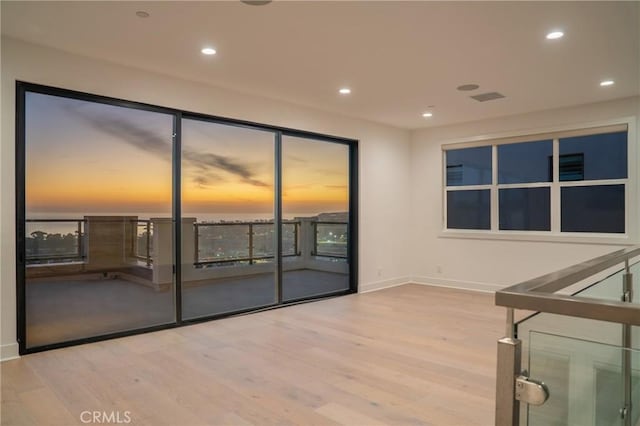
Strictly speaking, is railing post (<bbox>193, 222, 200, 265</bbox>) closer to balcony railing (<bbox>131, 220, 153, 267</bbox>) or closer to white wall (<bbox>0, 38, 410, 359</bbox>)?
balcony railing (<bbox>131, 220, 153, 267</bbox>)

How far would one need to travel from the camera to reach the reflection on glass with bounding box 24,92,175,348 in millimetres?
3779

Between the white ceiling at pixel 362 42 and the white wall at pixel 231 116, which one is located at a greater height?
the white ceiling at pixel 362 42

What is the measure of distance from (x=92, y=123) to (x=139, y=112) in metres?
0.47

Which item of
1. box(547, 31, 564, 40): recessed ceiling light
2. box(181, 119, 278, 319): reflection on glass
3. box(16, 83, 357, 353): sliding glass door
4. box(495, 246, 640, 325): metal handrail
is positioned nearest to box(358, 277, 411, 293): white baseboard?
box(16, 83, 357, 353): sliding glass door

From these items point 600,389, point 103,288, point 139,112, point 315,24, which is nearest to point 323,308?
point 103,288

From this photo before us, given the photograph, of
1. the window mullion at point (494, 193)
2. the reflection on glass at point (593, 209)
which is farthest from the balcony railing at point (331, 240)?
the reflection on glass at point (593, 209)

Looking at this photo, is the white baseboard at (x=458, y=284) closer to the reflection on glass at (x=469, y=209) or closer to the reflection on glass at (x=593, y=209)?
the reflection on glass at (x=469, y=209)

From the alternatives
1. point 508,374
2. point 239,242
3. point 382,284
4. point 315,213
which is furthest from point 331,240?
point 508,374

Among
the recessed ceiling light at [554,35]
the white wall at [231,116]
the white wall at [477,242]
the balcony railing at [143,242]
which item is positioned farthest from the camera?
the white wall at [477,242]

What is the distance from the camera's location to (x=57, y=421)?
8.22 ft

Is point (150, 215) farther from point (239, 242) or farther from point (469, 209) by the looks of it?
point (469, 209)

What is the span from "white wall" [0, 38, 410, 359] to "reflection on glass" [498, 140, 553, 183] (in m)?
1.61

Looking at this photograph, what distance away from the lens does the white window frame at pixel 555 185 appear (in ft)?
17.7

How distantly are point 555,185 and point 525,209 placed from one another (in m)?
0.55
